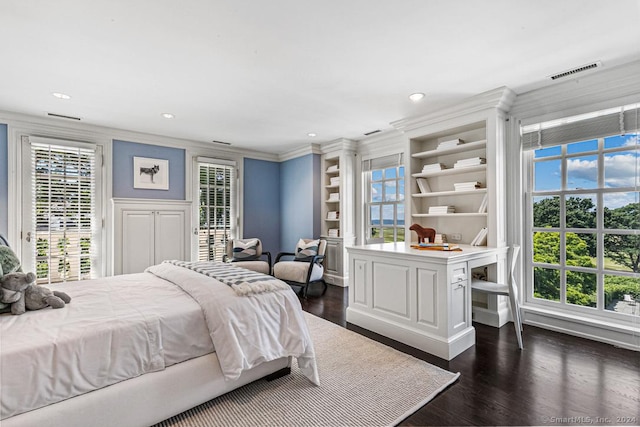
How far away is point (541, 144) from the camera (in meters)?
3.14

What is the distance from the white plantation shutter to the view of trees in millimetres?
5682

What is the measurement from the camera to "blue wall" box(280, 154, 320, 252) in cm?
538

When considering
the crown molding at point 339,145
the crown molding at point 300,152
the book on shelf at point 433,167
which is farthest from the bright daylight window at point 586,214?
the crown molding at point 300,152

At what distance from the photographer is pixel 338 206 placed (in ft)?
17.9

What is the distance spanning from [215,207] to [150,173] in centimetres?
116

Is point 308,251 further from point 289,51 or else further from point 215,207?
point 289,51

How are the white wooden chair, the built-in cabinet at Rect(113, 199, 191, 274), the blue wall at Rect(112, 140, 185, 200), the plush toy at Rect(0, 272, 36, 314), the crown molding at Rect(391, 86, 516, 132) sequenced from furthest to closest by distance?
the blue wall at Rect(112, 140, 185, 200)
the built-in cabinet at Rect(113, 199, 191, 274)
the crown molding at Rect(391, 86, 516, 132)
the white wooden chair
the plush toy at Rect(0, 272, 36, 314)

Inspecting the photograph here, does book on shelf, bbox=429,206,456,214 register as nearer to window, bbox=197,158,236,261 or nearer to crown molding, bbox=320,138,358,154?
crown molding, bbox=320,138,358,154

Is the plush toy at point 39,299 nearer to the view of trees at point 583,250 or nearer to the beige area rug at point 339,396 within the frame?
the beige area rug at point 339,396

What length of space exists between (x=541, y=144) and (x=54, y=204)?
5932mm

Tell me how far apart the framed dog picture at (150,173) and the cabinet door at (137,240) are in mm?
502

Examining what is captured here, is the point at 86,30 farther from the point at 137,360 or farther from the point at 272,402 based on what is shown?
the point at 272,402

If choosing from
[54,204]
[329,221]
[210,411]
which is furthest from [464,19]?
[54,204]

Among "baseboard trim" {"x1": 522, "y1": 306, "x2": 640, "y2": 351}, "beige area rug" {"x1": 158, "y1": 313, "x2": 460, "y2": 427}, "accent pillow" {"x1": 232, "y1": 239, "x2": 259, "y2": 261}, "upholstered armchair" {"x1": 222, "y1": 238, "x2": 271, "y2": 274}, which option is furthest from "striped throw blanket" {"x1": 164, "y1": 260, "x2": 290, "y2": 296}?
"baseboard trim" {"x1": 522, "y1": 306, "x2": 640, "y2": 351}
